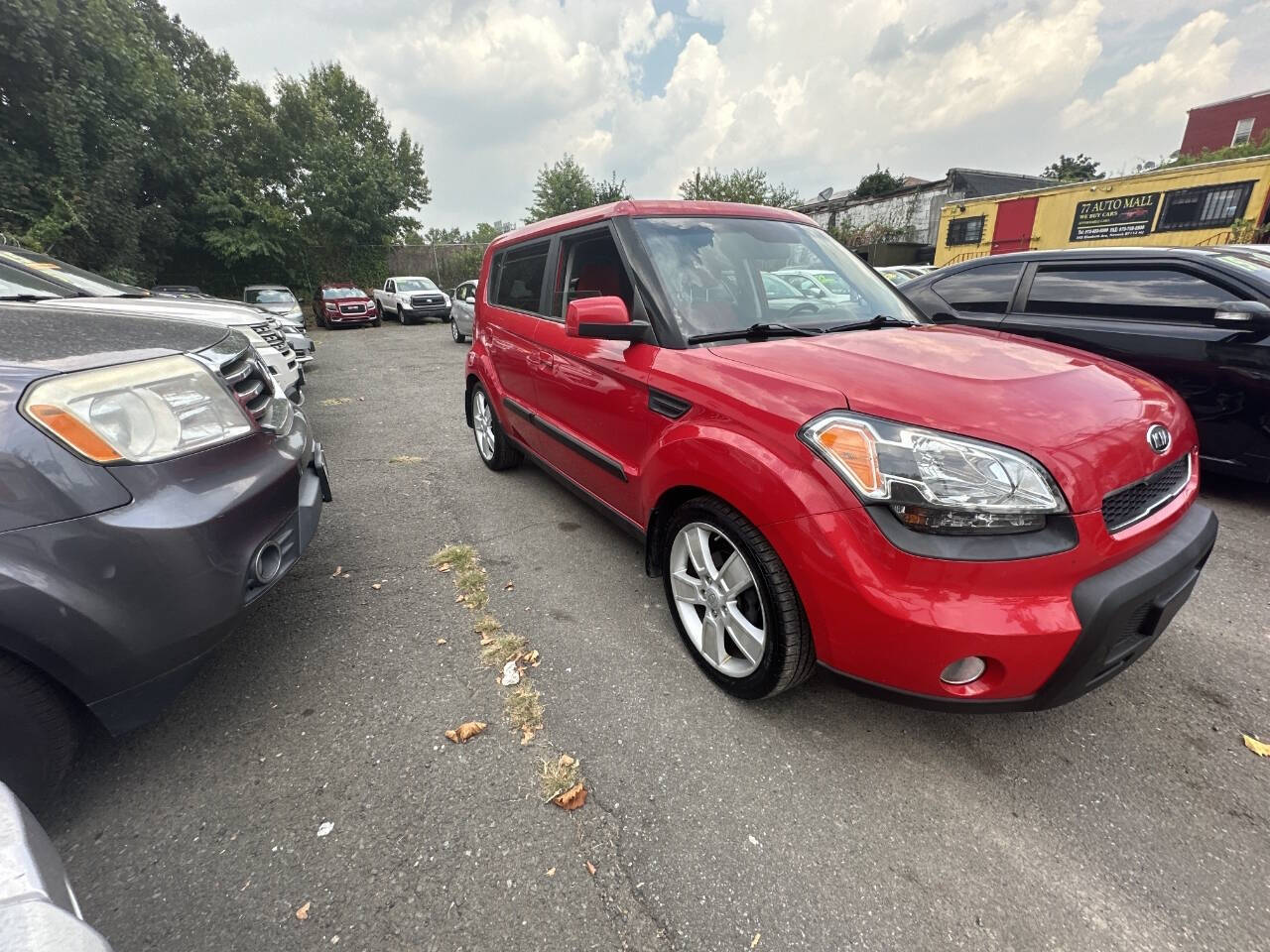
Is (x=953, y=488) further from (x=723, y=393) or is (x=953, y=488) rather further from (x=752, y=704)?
(x=752, y=704)

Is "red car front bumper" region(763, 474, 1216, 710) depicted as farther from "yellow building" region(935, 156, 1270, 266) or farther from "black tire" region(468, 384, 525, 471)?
"yellow building" region(935, 156, 1270, 266)

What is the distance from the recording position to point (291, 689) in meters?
2.15

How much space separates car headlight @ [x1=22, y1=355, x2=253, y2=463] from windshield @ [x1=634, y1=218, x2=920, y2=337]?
1.69m

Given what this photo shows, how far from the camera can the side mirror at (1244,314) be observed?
3219mm

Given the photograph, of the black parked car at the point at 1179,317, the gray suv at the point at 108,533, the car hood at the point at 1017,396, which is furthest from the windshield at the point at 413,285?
the car hood at the point at 1017,396

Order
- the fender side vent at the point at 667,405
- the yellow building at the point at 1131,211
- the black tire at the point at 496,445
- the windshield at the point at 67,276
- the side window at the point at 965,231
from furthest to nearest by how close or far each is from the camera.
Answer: the side window at the point at 965,231 < the yellow building at the point at 1131,211 < the windshield at the point at 67,276 < the black tire at the point at 496,445 < the fender side vent at the point at 667,405

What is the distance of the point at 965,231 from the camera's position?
55.8 ft

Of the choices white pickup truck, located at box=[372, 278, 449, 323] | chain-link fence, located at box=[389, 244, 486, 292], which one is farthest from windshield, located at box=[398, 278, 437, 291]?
chain-link fence, located at box=[389, 244, 486, 292]

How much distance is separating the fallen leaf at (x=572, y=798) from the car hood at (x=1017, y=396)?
1.43 meters

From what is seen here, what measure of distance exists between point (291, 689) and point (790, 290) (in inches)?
106

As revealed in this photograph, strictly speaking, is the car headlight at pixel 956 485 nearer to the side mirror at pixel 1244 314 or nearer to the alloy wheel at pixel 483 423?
the side mirror at pixel 1244 314

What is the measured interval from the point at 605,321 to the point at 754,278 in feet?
2.75

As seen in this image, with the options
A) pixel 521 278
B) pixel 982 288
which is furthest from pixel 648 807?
pixel 982 288

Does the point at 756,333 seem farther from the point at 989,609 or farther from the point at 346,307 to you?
the point at 346,307
